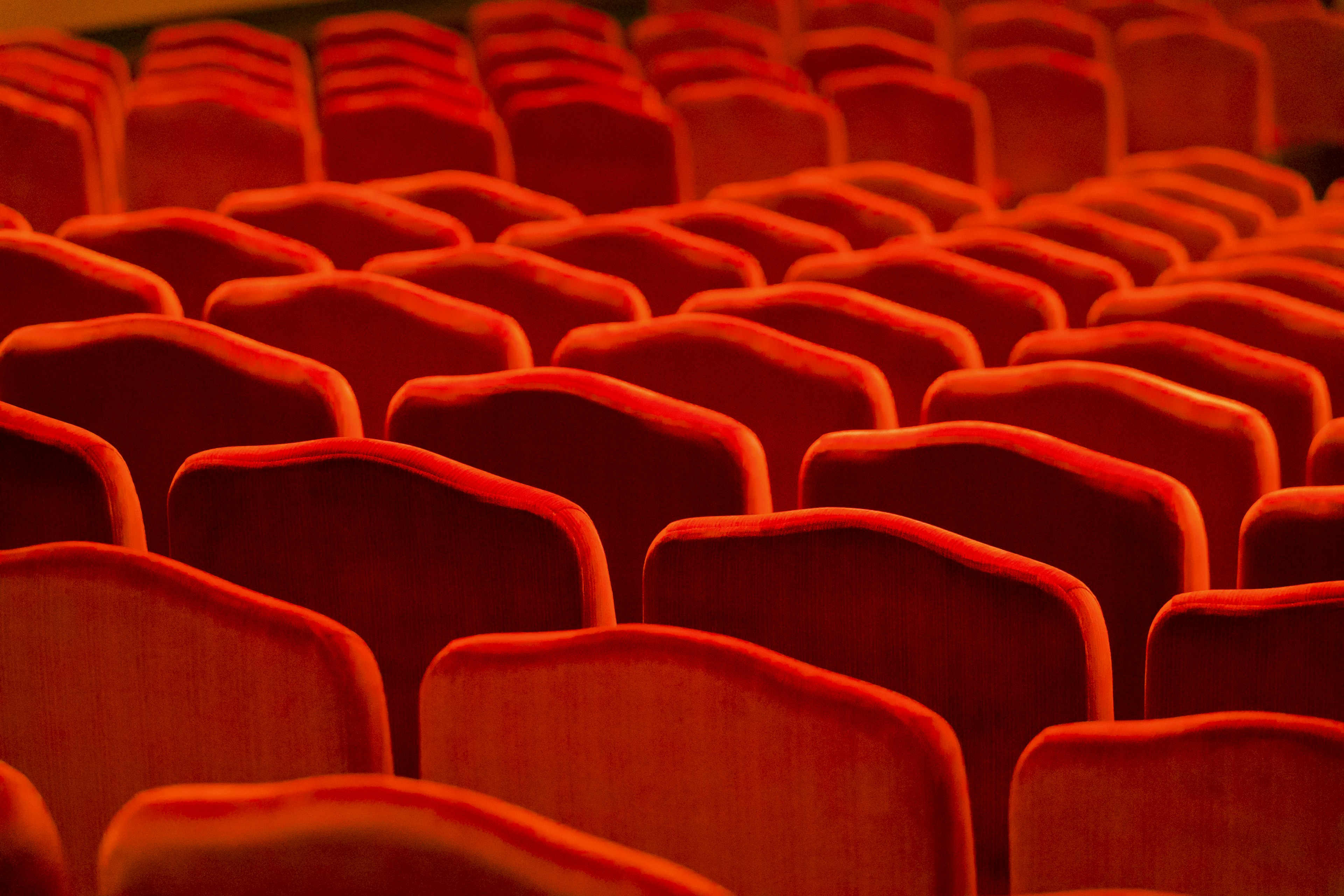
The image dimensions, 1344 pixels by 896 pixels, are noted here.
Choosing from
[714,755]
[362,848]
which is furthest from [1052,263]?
[362,848]

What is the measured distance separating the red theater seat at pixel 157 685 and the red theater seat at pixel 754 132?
3.85 ft

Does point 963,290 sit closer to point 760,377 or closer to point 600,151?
point 760,377

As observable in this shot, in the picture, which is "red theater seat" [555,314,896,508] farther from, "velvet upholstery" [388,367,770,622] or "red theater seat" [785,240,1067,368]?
"red theater seat" [785,240,1067,368]

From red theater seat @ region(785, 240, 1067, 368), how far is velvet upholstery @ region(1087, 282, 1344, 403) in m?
0.04

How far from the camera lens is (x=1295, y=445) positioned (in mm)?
682

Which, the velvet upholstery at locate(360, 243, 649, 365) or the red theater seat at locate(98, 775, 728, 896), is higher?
the red theater seat at locate(98, 775, 728, 896)

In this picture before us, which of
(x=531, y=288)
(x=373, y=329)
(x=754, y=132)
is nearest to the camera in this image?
(x=373, y=329)

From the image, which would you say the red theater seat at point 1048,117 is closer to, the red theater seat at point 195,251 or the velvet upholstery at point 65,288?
the red theater seat at point 195,251

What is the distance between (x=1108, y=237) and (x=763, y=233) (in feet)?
0.83

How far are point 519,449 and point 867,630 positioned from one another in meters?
0.20

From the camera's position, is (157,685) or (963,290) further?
(963,290)

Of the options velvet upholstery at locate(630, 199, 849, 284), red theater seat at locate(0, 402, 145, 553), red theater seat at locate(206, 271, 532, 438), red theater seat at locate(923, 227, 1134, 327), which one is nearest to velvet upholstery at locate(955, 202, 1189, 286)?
red theater seat at locate(923, 227, 1134, 327)

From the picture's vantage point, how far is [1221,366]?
696mm

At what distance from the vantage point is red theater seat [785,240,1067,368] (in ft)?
2.77
